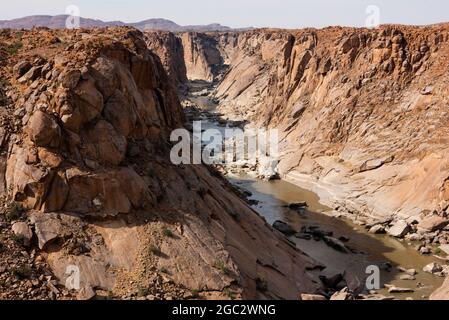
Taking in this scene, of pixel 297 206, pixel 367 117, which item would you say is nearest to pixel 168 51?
pixel 367 117

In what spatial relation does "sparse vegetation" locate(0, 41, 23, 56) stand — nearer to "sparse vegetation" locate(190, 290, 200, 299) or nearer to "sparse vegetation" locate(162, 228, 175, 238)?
"sparse vegetation" locate(162, 228, 175, 238)

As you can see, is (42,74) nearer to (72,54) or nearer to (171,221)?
(72,54)

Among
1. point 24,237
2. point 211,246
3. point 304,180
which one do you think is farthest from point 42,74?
point 304,180

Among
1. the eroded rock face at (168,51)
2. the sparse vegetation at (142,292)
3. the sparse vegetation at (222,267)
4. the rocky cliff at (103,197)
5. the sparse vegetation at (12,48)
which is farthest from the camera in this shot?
the eroded rock face at (168,51)

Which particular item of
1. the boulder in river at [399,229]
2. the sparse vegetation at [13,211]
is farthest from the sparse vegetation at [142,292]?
the boulder in river at [399,229]

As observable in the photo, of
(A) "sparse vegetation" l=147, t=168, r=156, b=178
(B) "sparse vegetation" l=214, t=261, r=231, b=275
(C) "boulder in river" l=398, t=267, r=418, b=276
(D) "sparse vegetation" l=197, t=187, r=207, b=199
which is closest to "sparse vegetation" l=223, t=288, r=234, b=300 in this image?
(B) "sparse vegetation" l=214, t=261, r=231, b=275

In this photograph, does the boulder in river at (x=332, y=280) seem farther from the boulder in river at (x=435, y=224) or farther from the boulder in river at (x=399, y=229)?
the boulder in river at (x=435, y=224)
